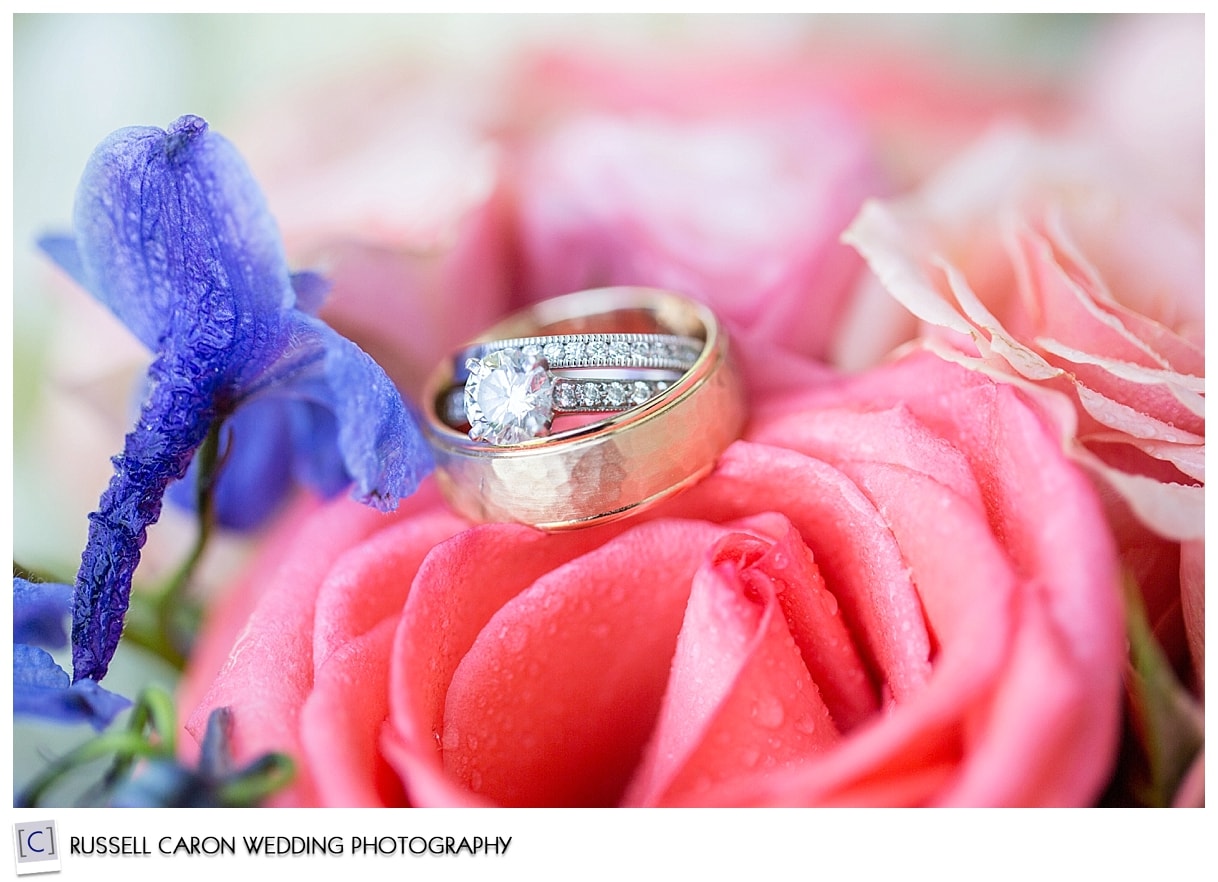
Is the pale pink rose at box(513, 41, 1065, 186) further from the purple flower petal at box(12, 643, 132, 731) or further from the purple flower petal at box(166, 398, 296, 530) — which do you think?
the purple flower petal at box(12, 643, 132, 731)

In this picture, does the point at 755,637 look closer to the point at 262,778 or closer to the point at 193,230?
the point at 262,778

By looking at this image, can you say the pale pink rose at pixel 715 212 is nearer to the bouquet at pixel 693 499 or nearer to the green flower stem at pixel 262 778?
the bouquet at pixel 693 499

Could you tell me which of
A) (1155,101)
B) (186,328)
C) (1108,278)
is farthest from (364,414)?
(1155,101)

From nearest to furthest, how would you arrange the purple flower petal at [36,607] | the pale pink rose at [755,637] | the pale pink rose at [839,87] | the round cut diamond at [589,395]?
the pale pink rose at [755,637] → the purple flower petal at [36,607] → the round cut diamond at [589,395] → the pale pink rose at [839,87]

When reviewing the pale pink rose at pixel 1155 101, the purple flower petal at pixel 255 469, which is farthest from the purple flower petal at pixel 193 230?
the pale pink rose at pixel 1155 101
